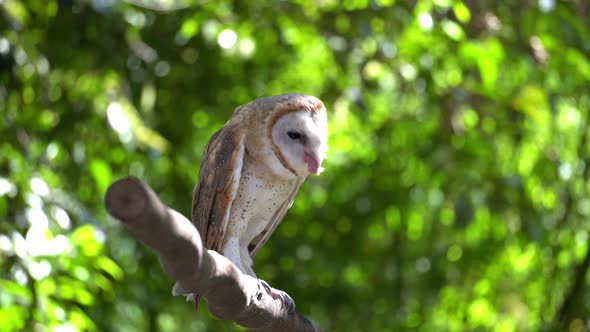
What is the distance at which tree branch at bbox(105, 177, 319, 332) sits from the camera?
116 cm

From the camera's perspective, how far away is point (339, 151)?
539 cm

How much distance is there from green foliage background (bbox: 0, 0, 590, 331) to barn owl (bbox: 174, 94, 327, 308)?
1.35 meters

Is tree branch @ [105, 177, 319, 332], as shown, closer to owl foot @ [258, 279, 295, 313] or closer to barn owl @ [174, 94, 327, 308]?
owl foot @ [258, 279, 295, 313]

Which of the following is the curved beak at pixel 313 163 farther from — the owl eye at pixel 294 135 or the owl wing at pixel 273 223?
the owl wing at pixel 273 223

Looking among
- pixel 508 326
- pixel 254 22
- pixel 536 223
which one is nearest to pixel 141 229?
pixel 254 22

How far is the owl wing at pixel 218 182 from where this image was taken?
6.56 ft

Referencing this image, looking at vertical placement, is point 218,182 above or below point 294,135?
below

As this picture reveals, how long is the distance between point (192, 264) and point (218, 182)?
0.67 m

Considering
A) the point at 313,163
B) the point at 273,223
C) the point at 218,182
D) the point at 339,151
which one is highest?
the point at 313,163

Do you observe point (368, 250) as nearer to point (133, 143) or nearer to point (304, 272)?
point (304, 272)

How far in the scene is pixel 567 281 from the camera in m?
4.77

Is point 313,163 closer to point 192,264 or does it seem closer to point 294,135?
point 294,135

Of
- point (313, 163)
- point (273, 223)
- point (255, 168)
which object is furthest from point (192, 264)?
point (273, 223)

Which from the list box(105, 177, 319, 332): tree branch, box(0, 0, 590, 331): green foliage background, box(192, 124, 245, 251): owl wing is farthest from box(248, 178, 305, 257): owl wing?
box(0, 0, 590, 331): green foliage background
